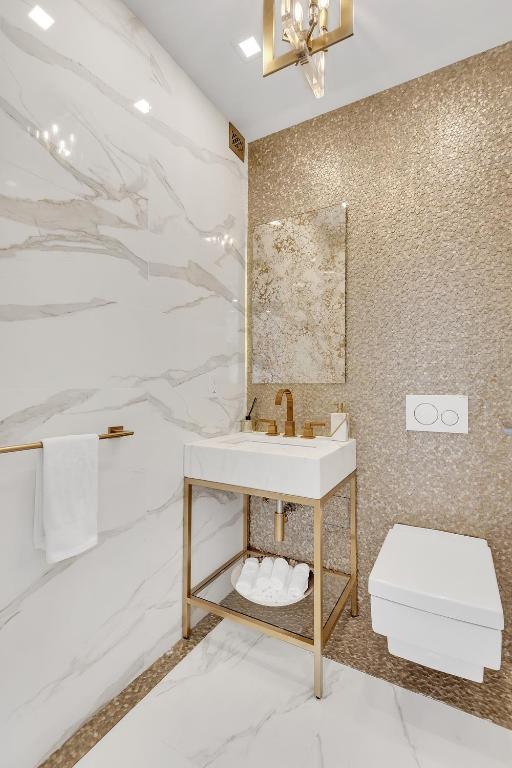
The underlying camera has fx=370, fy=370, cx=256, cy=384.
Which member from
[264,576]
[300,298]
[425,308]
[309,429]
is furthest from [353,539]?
[300,298]

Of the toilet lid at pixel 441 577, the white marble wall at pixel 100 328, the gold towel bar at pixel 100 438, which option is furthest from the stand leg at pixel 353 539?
the gold towel bar at pixel 100 438

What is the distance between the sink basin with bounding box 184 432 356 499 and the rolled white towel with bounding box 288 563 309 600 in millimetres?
524

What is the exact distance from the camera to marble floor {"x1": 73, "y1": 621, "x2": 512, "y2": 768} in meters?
1.16

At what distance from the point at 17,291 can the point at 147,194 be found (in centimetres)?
70

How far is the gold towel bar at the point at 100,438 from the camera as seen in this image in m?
0.99

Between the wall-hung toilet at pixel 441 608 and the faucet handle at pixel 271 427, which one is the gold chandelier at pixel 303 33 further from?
the wall-hung toilet at pixel 441 608

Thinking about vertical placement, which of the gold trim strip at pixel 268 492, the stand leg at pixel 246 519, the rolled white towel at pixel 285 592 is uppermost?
the gold trim strip at pixel 268 492

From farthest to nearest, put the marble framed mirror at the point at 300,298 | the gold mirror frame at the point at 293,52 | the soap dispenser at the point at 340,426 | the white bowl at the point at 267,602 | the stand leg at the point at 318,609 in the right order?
the marble framed mirror at the point at 300,298
the soap dispenser at the point at 340,426
the white bowl at the point at 267,602
the stand leg at the point at 318,609
the gold mirror frame at the point at 293,52

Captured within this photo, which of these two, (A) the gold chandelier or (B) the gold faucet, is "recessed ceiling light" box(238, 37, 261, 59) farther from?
(B) the gold faucet

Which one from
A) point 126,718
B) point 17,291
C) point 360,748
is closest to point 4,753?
point 126,718

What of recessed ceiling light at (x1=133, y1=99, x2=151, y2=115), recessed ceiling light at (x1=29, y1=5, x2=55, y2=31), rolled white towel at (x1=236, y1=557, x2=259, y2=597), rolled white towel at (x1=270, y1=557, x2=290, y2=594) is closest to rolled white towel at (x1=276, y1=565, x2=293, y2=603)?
rolled white towel at (x1=270, y1=557, x2=290, y2=594)

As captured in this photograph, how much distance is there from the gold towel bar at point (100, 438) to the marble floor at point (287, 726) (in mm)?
976

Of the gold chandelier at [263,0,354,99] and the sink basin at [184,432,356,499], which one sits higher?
the gold chandelier at [263,0,354,99]

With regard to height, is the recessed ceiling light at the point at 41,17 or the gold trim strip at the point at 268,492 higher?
the recessed ceiling light at the point at 41,17
